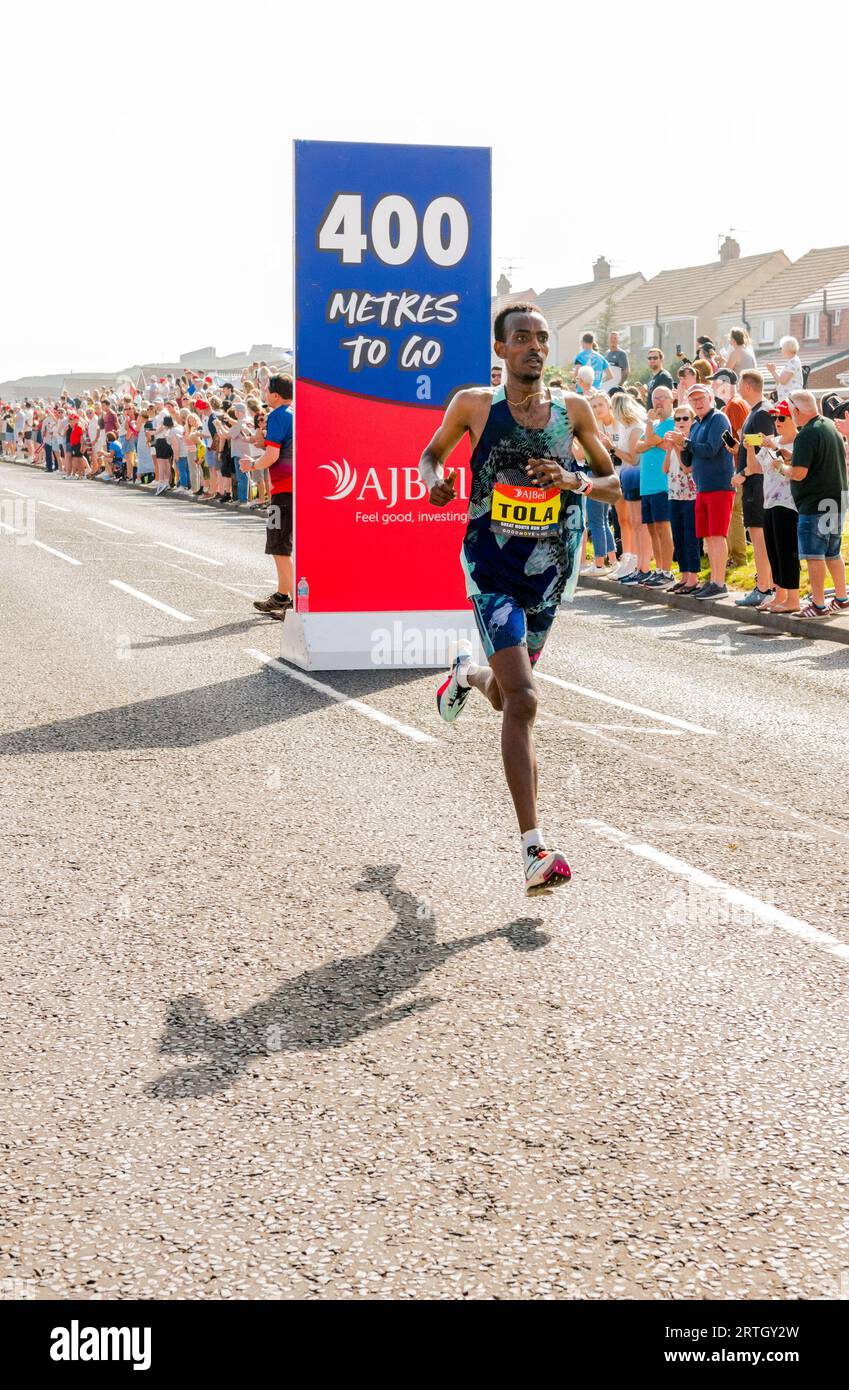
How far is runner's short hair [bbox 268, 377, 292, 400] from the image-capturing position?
1360 centimetres

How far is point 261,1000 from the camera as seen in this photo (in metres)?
4.81

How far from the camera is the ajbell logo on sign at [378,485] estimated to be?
1166 cm

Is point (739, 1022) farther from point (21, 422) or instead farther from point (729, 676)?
point (21, 422)

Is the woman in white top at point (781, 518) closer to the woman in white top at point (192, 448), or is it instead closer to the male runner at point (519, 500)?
the male runner at point (519, 500)

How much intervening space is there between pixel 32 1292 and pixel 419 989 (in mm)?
1984

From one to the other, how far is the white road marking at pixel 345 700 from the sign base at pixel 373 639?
186 millimetres

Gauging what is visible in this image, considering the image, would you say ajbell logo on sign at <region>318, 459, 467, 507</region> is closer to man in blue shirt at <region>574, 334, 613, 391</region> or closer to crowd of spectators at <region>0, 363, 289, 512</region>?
crowd of spectators at <region>0, 363, 289, 512</region>

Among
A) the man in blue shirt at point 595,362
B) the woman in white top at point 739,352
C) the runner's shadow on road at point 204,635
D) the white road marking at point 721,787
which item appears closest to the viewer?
the white road marking at point 721,787

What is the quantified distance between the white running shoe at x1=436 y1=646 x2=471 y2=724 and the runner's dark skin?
32.4 inches

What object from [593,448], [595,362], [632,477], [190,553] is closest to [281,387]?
[632,477]

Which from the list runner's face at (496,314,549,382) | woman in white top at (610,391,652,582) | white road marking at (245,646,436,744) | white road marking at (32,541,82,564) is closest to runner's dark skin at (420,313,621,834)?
runner's face at (496,314,549,382)

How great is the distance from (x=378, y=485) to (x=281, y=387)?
2.47 metres

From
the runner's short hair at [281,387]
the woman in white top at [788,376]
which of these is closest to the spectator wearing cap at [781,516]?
the woman in white top at [788,376]

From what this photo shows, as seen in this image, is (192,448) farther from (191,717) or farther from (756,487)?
(191,717)
